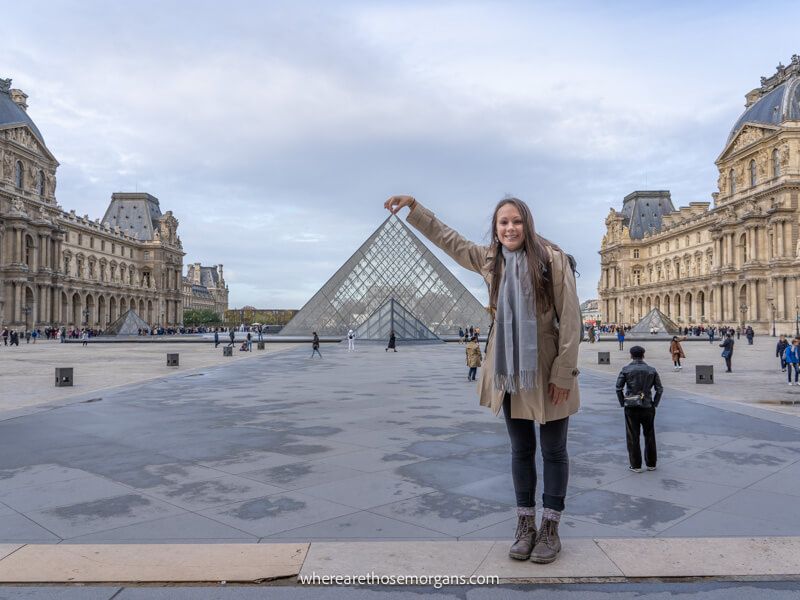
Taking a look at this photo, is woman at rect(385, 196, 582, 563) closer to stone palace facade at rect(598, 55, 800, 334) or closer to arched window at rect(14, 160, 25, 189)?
stone palace facade at rect(598, 55, 800, 334)

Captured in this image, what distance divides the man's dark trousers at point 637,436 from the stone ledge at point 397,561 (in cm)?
165

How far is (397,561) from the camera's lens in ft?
9.19

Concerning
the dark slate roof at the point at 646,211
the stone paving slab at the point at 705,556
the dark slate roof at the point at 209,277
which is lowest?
the stone paving slab at the point at 705,556

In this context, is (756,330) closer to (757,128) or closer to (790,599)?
(757,128)

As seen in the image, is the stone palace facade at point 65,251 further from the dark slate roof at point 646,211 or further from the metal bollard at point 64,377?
the dark slate roof at point 646,211

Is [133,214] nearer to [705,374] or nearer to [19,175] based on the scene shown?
[19,175]

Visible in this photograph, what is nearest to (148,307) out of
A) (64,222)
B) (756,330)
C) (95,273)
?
(95,273)

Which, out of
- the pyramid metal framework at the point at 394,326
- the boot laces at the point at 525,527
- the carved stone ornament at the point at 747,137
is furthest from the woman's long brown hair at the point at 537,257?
the carved stone ornament at the point at 747,137

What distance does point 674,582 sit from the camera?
104 inches

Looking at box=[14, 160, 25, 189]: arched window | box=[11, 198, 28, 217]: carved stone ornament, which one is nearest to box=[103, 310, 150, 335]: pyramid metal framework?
box=[11, 198, 28, 217]: carved stone ornament

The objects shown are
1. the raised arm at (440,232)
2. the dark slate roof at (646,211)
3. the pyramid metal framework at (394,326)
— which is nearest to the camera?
the raised arm at (440,232)

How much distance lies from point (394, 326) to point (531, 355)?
32.2m

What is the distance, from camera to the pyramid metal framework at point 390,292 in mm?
40344

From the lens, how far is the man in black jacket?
4.77 meters
